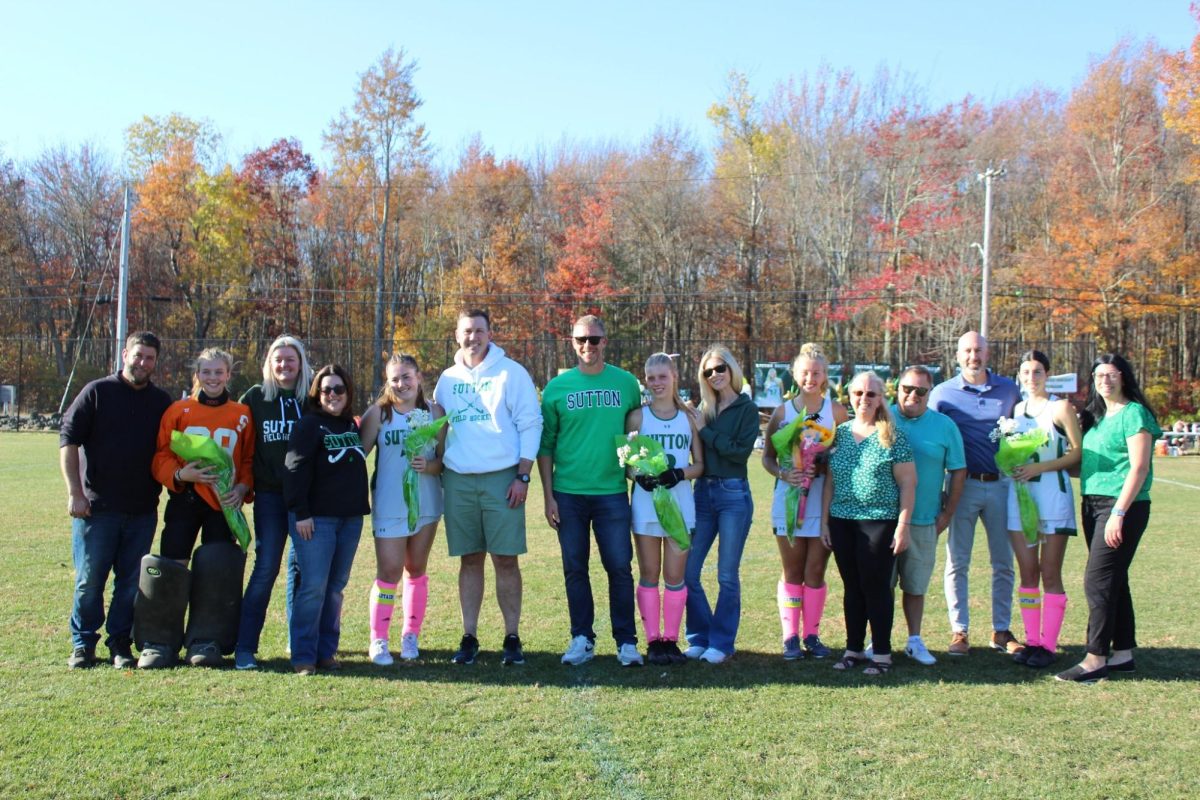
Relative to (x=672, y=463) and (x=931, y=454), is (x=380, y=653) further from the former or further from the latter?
(x=931, y=454)

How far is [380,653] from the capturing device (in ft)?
17.5

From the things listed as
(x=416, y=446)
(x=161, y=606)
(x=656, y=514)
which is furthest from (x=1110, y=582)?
(x=161, y=606)

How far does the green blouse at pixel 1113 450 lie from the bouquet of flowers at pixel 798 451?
1509mm

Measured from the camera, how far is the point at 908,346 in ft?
121

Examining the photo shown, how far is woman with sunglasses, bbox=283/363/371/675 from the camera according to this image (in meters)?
5.05

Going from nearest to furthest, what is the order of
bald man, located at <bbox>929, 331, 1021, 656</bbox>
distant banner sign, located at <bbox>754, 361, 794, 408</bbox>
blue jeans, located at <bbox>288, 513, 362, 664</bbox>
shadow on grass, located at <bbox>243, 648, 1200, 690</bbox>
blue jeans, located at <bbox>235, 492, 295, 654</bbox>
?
shadow on grass, located at <bbox>243, 648, 1200, 690</bbox>, blue jeans, located at <bbox>288, 513, 362, 664</bbox>, blue jeans, located at <bbox>235, 492, 295, 654</bbox>, bald man, located at <bbox>929, 331, 1021, 656</bbox>, distant banner sign, located at <bbox>754, 361, 794, 408</bbox>

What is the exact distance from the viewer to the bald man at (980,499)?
5680 millimetres

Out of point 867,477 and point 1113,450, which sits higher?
point 1113,450

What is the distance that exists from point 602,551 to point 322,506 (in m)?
1.62

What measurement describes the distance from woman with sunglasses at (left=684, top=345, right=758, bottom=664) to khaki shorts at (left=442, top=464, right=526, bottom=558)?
109 cm

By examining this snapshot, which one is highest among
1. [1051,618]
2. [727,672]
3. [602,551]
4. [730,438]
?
[730,438]

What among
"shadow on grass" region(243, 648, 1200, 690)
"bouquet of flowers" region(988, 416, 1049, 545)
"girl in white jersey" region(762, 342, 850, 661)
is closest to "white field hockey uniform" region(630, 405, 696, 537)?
"girl in white jersey" region(762, 342, 850, 661)

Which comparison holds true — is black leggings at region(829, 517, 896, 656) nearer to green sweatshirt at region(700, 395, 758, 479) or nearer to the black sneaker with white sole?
green sweatshirt at region(700, 395, 758, 479)

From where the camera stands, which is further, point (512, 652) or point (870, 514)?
point (512, 652)
